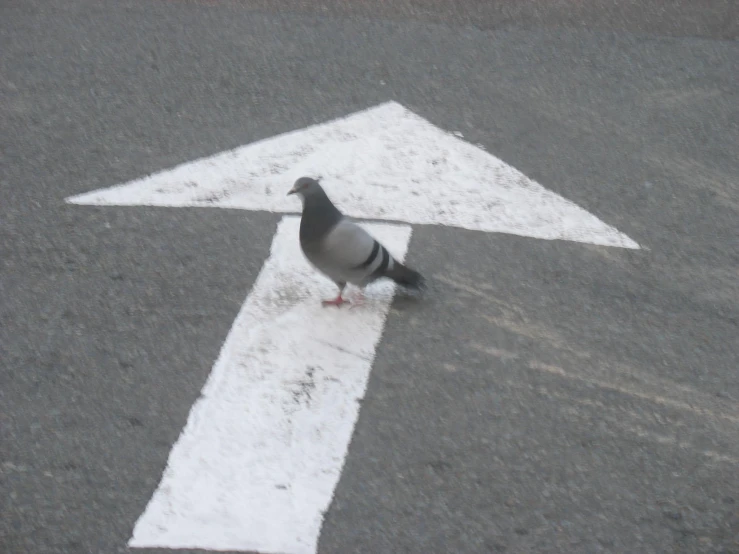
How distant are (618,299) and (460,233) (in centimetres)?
82

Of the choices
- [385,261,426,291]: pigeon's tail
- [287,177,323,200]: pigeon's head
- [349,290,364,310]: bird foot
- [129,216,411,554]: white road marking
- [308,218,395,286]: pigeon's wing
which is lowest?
[129,216,411,554]: white road marking

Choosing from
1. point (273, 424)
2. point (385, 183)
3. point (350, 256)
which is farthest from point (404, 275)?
point (385, 183)

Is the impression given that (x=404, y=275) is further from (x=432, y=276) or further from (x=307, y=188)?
(x=307, y=188)

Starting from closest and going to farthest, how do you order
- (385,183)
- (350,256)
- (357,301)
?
1. (350,256)
2. (357,301)
3. (385,183)

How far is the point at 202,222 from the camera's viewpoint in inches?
183

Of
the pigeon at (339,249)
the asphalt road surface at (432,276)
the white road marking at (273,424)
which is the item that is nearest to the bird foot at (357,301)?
the white road marking at (273,424)

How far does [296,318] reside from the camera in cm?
412

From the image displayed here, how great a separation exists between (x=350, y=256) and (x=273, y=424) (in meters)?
0.80

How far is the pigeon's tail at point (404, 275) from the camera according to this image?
4098 millimetres

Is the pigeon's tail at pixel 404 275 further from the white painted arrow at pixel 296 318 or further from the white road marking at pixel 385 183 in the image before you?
the white road marking at pixel 385 183

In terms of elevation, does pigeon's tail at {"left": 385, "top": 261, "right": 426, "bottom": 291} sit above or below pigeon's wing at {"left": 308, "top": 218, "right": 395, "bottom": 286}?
below

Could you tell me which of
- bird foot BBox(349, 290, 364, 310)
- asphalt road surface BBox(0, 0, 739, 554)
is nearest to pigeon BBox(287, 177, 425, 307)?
bird foot BBox(349, 290, 364, 310)

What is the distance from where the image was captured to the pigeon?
4.01 m

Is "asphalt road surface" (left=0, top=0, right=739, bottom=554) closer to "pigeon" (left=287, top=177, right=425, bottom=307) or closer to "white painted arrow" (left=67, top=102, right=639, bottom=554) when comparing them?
"white painted arrow" (left=67, top=102, right=639, bottom=554)
